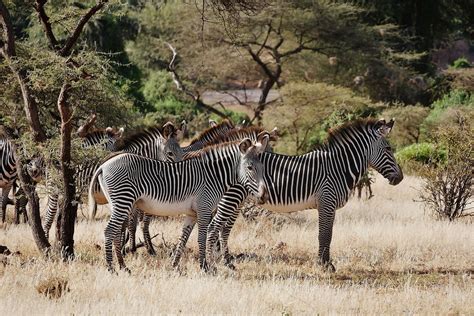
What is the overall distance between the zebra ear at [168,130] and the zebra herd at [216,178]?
0.02 meters

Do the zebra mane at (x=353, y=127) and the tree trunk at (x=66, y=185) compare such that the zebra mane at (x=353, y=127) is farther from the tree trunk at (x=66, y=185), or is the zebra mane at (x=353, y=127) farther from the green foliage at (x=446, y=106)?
the green foliage at (x=446, y=106)

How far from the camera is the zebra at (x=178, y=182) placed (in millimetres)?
10506

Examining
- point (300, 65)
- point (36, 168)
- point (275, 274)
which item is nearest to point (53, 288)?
point (275, 274)

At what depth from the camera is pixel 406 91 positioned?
37875 millimetres

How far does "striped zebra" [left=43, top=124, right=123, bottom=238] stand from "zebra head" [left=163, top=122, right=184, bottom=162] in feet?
2.29

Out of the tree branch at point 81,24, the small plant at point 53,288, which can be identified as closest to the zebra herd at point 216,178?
the tree branch at point 81,24

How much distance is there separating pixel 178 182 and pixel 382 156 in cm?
320

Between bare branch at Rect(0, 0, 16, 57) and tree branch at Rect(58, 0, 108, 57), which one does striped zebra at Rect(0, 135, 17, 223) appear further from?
tree branch at Rect(58, 0, 108, 57)

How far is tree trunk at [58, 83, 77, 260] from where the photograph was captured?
10586 mm

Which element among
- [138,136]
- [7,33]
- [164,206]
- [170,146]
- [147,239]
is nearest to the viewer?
[164,206]

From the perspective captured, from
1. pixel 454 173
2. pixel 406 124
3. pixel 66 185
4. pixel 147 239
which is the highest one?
pixel 66 185

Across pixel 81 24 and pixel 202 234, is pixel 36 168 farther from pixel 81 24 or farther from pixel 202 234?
pixel 202 234

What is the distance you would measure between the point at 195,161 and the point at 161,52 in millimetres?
26738

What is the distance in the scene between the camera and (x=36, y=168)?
12.4 metres
